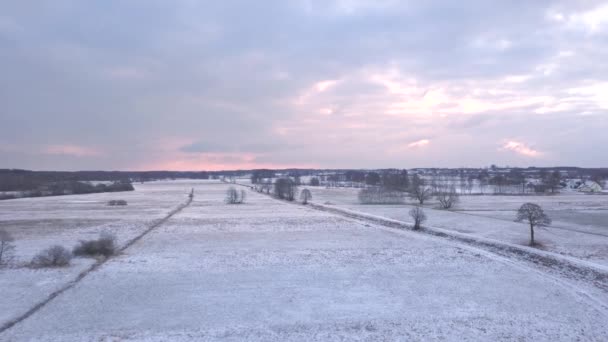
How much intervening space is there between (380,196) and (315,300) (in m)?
75.4

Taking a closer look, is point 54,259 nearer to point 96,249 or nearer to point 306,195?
point 96,249

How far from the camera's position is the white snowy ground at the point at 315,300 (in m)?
14.8

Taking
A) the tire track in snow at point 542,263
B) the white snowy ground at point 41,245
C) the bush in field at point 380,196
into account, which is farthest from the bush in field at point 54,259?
the bush in field at point 380,196

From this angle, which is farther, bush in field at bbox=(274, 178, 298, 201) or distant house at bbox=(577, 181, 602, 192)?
distant house at bbox=(577, 181, 602, 192)

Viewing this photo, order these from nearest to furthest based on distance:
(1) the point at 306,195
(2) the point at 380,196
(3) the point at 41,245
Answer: (3) the point at 41,245 < (1) the point at 306,195 < (2) the point at 380,196

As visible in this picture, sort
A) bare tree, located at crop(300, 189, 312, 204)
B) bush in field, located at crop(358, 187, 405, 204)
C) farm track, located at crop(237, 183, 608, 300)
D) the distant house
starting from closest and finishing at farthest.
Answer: farm track, located at crop(237, 183, 608, 300) < bare tree, located at crop(300, 189, 312, 204) < bush in field, located at crop(358, 187, 405, 204) < the distant house

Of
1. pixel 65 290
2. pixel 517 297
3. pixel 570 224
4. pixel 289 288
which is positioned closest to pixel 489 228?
pixel 570 224

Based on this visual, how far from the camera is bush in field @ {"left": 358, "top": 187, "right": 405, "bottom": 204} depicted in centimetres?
8918

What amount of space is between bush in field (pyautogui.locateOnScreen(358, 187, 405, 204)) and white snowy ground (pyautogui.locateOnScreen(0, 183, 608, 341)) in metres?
57.5

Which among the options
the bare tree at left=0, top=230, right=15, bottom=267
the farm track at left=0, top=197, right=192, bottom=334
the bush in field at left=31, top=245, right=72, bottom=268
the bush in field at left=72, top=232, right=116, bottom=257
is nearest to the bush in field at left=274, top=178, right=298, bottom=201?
the farm track at left=0, top=197, right=192, bottom=334

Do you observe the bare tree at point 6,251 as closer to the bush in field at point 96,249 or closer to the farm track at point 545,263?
the bush in field at point 96,249

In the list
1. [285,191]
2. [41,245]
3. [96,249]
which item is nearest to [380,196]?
[285,191]

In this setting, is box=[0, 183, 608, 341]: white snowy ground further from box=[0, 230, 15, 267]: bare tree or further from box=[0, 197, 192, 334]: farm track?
box=[0, 230, 15, 267]: bare tree

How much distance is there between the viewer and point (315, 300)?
18562 millimetres
